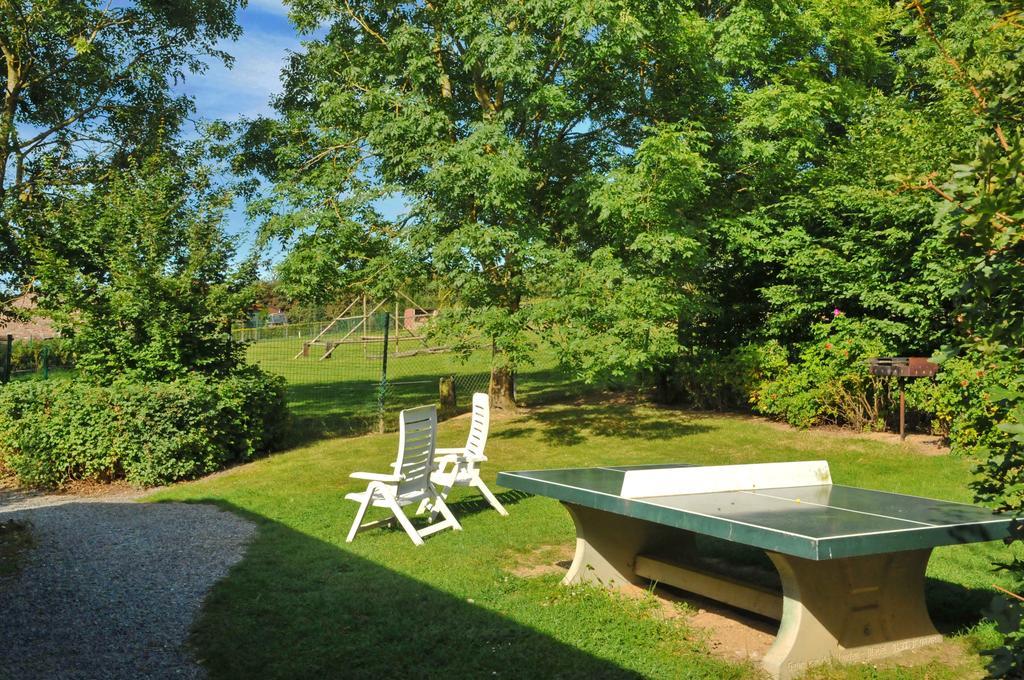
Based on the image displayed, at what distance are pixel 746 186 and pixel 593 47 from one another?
461 cm

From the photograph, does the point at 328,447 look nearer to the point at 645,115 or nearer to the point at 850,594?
the point at 645,115

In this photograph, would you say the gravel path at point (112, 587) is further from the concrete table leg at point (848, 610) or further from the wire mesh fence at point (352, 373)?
the wire mesh fence at point (352, 373)

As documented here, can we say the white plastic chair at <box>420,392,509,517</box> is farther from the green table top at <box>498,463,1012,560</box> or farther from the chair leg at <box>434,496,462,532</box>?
the green table top at <box>498,463,1012,560</box>

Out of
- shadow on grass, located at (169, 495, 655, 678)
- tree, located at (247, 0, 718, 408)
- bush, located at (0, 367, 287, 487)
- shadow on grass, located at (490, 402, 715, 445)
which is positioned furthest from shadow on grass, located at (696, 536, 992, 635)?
bush, located at (0, 367, 287, 487)

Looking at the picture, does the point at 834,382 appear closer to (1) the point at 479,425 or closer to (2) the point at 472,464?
(1) the point at 479,425

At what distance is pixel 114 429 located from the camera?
11727 mm

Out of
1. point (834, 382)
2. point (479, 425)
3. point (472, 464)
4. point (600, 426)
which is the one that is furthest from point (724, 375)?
point (472, 464)

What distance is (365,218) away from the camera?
617 inches

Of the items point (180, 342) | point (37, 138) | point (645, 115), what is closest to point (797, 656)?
point (180, 342)

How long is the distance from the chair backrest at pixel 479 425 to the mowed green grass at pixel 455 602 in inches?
26.3

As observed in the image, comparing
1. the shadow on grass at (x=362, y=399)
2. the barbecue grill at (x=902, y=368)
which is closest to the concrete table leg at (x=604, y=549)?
the barbecue grill at (x=902, y=368)

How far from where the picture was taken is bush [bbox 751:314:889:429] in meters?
14.3

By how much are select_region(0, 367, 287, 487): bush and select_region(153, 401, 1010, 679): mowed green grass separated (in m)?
0.72

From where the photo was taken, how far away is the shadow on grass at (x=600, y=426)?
15266 millimetres
